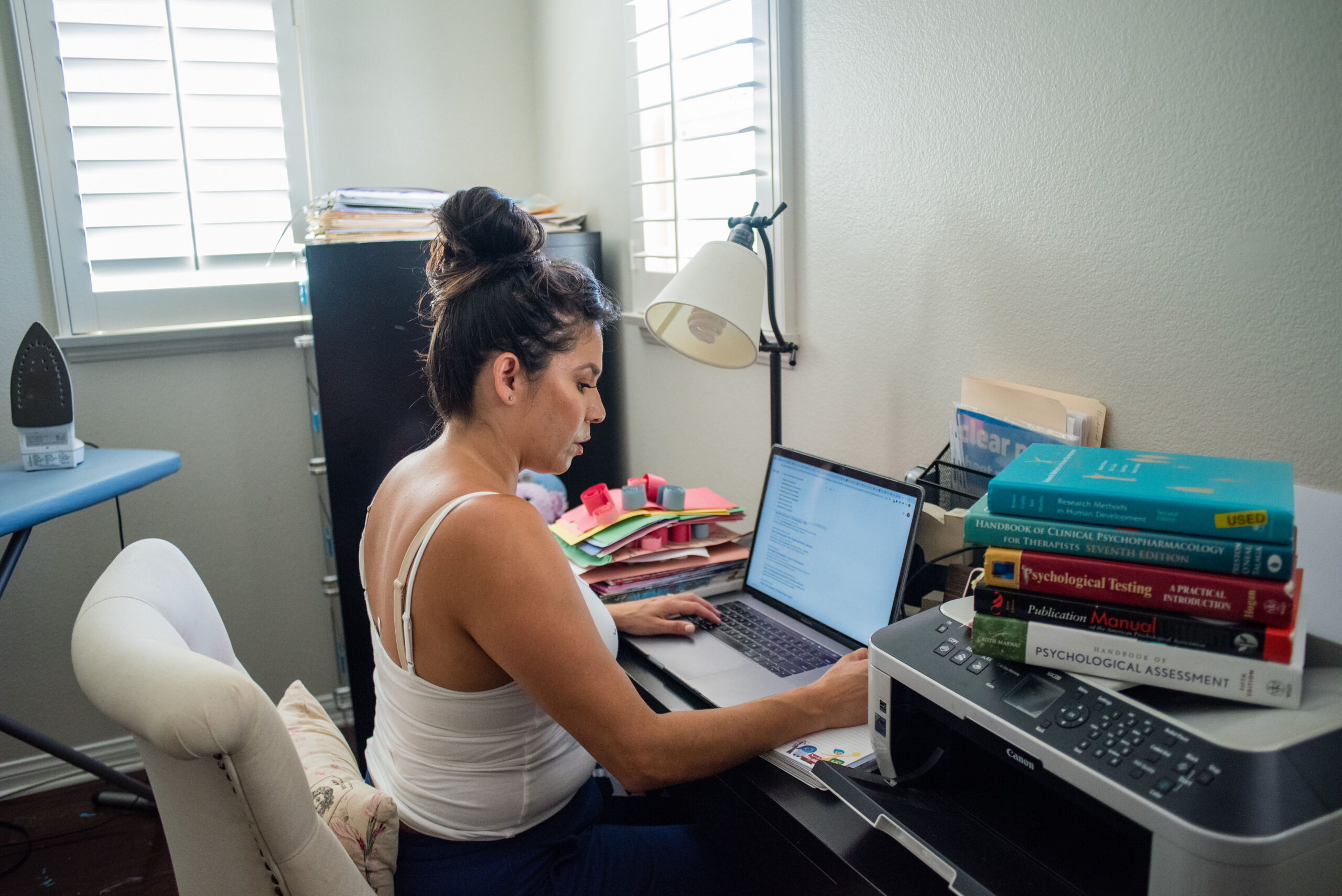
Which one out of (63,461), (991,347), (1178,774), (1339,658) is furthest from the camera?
(63,461)

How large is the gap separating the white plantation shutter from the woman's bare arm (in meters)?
0.96

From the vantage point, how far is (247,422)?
2514mm

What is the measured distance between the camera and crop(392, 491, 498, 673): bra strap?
1.08 m

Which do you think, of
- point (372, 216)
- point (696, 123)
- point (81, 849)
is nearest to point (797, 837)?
point (696, 123)

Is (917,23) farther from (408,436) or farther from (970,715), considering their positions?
(408,436)

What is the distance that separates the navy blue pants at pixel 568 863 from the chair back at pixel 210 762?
0.15 meters

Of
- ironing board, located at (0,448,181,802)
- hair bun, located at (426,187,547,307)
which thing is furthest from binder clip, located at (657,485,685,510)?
ironing board, located at (0,448,181,802)

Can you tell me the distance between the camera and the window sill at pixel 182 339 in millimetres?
2303

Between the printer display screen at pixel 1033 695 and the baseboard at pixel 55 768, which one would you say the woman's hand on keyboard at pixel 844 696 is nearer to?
the printer display screen at pixel 1033 695

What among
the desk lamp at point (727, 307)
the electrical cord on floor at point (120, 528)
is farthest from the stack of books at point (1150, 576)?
the electrical cord on floor at point (120, 528)

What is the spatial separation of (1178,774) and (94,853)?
2399 mm

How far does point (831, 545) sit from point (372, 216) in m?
1.45

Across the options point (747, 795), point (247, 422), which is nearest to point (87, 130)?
point (247, 422)

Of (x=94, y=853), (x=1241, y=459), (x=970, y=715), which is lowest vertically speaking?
(x=94, y=853)
